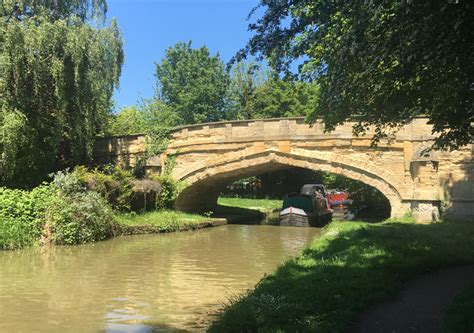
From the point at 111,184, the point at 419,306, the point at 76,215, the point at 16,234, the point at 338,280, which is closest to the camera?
the point at 419,306

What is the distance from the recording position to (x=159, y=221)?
18.7 meters

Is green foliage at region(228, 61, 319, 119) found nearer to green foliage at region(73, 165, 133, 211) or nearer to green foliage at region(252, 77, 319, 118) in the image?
green foliage at region(252, 77, 319, 118)

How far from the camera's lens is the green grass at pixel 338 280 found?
498 centimetres

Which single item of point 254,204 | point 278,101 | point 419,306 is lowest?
point 419,306

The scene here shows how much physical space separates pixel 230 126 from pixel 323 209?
8.10 meters

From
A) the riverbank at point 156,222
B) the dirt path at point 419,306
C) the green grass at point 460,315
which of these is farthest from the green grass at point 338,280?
the riverbank at point 156,222

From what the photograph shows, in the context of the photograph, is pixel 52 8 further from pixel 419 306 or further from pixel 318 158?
pixel 419 306

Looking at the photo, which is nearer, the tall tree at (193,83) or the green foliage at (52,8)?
the green foliage at (52,8)

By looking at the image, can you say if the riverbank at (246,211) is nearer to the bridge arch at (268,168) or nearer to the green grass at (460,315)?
the bridge arch at (268,168)

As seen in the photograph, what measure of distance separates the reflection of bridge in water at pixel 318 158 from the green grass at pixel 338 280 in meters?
5.51

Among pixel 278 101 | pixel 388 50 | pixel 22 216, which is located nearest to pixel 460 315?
pixel 388 50

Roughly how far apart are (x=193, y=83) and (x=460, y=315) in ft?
127

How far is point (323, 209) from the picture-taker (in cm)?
2562

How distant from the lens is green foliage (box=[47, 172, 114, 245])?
1425 cm
